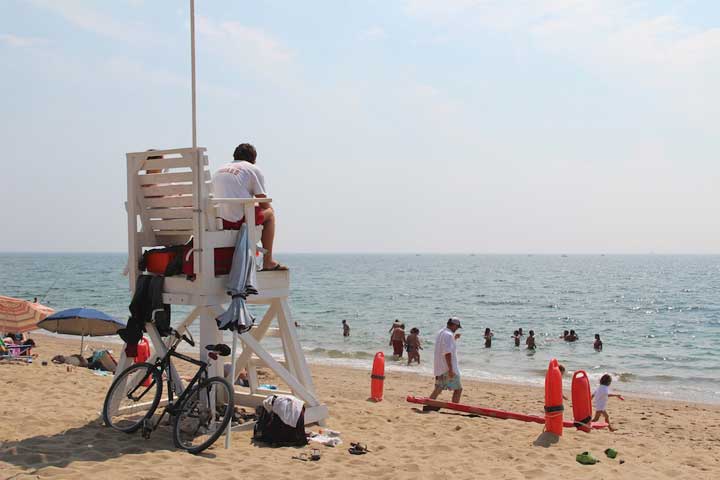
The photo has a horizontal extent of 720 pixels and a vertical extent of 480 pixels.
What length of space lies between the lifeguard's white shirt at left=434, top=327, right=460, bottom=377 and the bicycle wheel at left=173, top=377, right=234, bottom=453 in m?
4.95

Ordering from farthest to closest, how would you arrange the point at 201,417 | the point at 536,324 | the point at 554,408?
1. the point at 536,324
2. the point at 554,408
3. the point at 201,417

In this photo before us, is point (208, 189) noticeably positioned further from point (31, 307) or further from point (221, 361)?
point (31, 307)

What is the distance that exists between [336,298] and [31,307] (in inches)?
1861

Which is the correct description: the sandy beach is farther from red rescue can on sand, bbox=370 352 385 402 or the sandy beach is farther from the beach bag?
red rescue can on sand, bbox=370 352 385 402

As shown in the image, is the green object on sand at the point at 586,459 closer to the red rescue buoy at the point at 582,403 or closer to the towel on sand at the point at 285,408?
the red rescue buoy at the point at 582,403

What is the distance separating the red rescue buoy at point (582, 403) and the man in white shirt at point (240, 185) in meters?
5.31

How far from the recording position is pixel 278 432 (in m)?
7.36

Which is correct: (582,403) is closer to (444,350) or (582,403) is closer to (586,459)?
(444,350)

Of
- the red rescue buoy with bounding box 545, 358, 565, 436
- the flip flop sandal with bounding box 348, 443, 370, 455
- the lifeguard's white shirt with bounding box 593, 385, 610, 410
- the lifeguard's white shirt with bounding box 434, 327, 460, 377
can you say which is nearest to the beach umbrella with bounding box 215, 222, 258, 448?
the flip flop sandal with bounding box 348, 443, 370, 455

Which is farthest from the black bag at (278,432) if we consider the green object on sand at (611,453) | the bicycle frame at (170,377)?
the green object on sand at (611,453)

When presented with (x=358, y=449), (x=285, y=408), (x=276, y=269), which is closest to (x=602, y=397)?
(x=358, y=449)

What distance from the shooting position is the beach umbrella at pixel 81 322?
581 inches

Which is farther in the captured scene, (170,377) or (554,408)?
(554,408)

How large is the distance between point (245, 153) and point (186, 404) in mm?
2724
